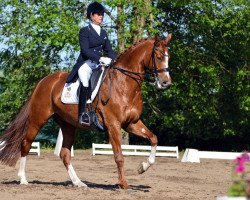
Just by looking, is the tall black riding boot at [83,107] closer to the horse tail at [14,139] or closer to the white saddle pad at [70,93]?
the white saddle pad at [70,93]

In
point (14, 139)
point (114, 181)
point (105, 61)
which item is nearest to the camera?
point (105, 61)

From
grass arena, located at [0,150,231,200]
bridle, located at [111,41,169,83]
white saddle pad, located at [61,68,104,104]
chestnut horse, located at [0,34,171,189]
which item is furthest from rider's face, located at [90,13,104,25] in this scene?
grass arena, located at [0,150,231,200]

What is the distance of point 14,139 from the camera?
39.8ft

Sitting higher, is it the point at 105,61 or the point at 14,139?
the point at 105,61

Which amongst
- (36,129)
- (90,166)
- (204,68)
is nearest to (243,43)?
(204,68)

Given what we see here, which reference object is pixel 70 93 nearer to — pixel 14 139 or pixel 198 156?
pixel 14 139

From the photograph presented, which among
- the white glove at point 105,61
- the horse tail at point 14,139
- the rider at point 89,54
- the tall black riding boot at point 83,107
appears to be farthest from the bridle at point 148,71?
the horse tail at point 14,139

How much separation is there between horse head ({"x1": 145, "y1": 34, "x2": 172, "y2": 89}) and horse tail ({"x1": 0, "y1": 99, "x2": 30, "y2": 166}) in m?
2.67

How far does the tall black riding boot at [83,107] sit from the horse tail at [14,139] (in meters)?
1.43

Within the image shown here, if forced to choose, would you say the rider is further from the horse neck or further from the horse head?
the horse head

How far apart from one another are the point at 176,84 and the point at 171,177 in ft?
49.0

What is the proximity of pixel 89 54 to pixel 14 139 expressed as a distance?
7.43ft

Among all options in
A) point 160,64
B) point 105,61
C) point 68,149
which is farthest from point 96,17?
point 68,149

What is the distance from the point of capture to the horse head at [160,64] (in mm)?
10539
